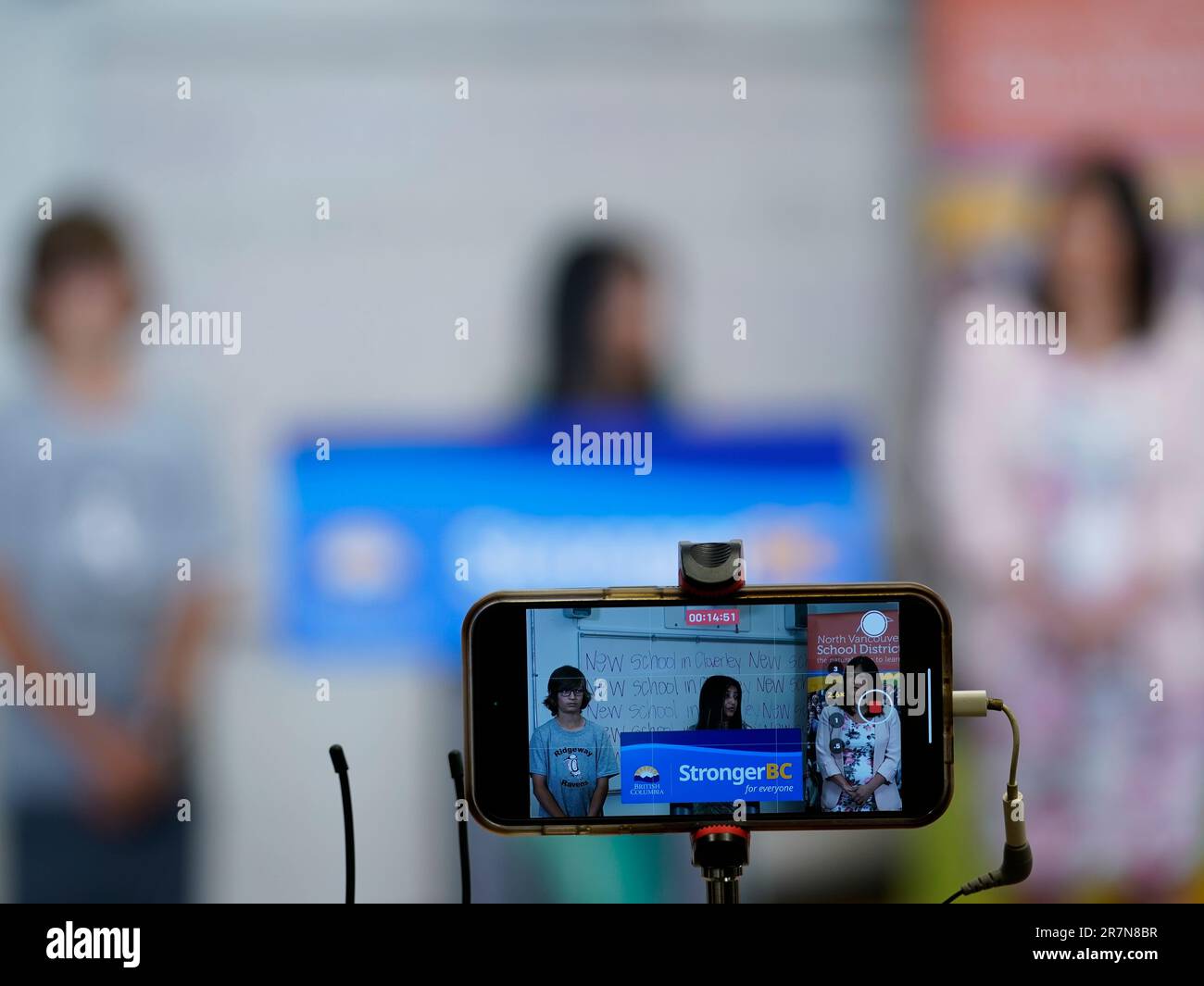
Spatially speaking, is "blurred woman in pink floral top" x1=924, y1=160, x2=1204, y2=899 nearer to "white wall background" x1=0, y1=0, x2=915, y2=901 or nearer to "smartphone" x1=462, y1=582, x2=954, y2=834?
"white wall background" x1=0, y1=0, x2=915, y2=901

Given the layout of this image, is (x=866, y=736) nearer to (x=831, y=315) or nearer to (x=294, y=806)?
(x=831, y=315)

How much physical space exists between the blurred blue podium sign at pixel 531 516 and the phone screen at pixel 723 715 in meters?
0.79

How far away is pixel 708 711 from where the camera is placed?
962 millimetres

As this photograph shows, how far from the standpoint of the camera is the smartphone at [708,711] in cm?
95

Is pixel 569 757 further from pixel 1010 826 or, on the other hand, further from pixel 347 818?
pixel 1010 826

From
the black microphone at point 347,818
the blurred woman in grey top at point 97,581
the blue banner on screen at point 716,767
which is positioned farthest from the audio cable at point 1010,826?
the blurred woman in grey top at point 97,581

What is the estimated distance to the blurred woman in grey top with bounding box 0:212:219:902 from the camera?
1.80m

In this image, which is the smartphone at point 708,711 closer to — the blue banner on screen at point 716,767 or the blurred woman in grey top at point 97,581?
the blue banner on screen at point 716,767

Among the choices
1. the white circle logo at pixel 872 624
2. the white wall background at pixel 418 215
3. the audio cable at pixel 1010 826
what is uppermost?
the white wall background at pixel 418 215

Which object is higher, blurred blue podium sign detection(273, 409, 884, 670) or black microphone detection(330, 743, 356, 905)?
blurred blue podium sign detection(273, 409, 884, 670)

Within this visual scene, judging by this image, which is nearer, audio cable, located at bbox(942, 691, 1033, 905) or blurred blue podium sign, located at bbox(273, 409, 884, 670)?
audio cable, located at bbox(942, 691, 1033, 905)

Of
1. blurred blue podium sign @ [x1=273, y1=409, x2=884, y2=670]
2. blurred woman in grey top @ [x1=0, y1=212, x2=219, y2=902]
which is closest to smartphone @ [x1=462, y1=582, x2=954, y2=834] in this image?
blurred blue podium sign @ [x1=273, y1=409, x2=884, y2=670]

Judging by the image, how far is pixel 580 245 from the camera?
1836mm

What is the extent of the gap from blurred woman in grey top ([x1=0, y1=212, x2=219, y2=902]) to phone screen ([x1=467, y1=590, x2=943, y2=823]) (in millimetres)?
1042
